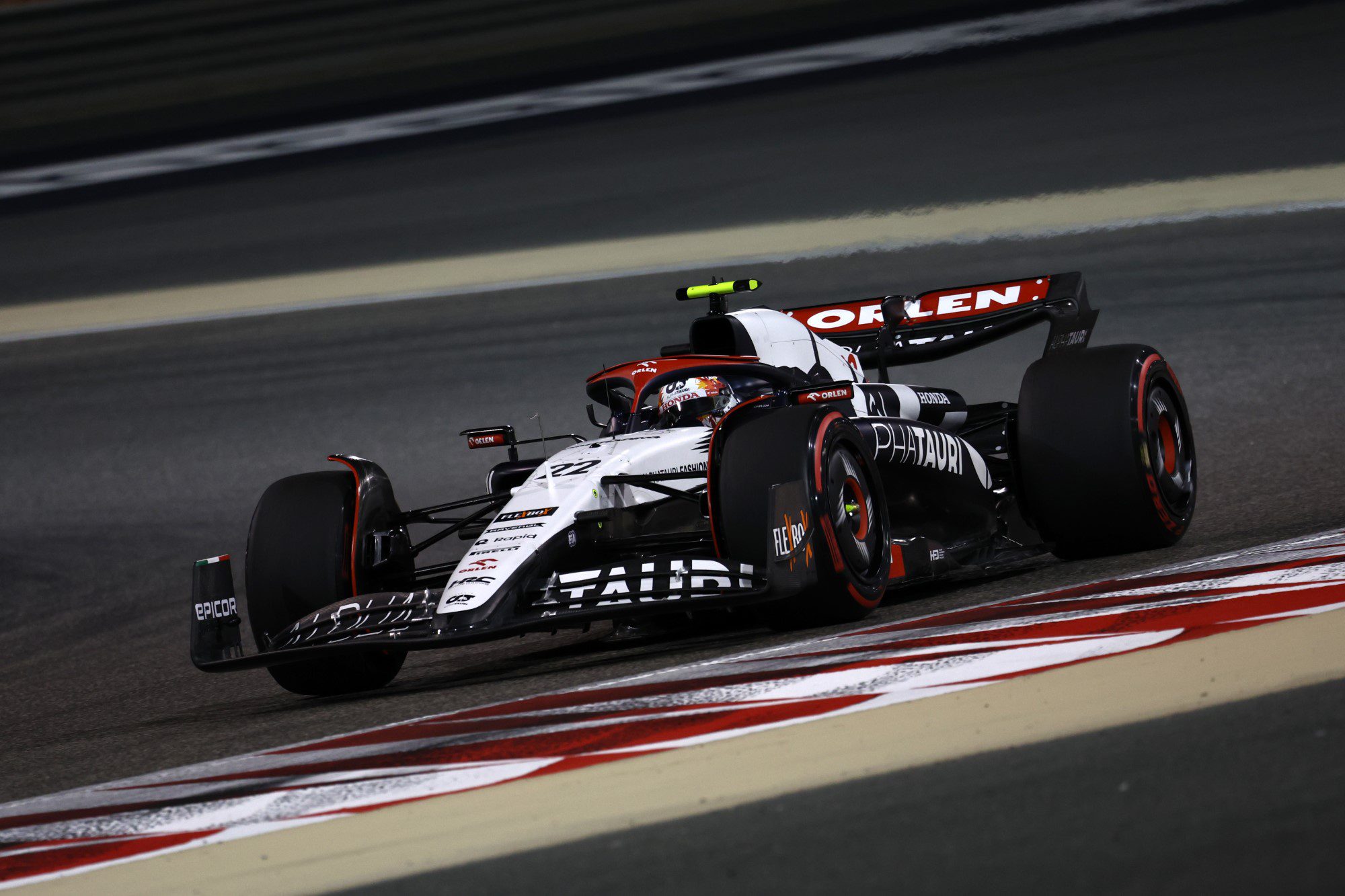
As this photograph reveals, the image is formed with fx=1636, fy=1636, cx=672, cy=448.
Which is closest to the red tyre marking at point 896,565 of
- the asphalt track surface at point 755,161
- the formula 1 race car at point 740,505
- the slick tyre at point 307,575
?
the formula 1 race car at point 740,505

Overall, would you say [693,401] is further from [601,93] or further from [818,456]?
[601,93]

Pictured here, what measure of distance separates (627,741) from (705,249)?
12.5 meters

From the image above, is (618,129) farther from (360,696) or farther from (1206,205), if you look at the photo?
(360,696)

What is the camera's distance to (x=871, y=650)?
505 centimetres

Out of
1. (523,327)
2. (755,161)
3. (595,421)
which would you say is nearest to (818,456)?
(595,421)

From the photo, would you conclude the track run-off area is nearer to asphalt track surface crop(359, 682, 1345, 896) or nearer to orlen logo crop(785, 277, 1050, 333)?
asphalt track surface crop(359, 682, 1345, 896)

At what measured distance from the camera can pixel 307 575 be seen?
21.6ft

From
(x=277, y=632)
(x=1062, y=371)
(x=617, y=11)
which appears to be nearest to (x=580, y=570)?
(x=277, y=632)

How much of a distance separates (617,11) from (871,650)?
1790 cm

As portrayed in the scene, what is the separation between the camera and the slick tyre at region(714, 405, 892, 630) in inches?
230

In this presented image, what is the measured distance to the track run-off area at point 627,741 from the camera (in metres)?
3.47

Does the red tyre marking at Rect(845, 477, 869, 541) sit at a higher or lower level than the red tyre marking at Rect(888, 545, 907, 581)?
higher

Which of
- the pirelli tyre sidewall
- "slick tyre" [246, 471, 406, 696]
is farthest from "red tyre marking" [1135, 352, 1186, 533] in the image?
"slick tyre" [246, 471, 406, 696]

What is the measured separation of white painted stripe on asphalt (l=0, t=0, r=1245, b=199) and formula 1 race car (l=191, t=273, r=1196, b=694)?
40.1 feet
